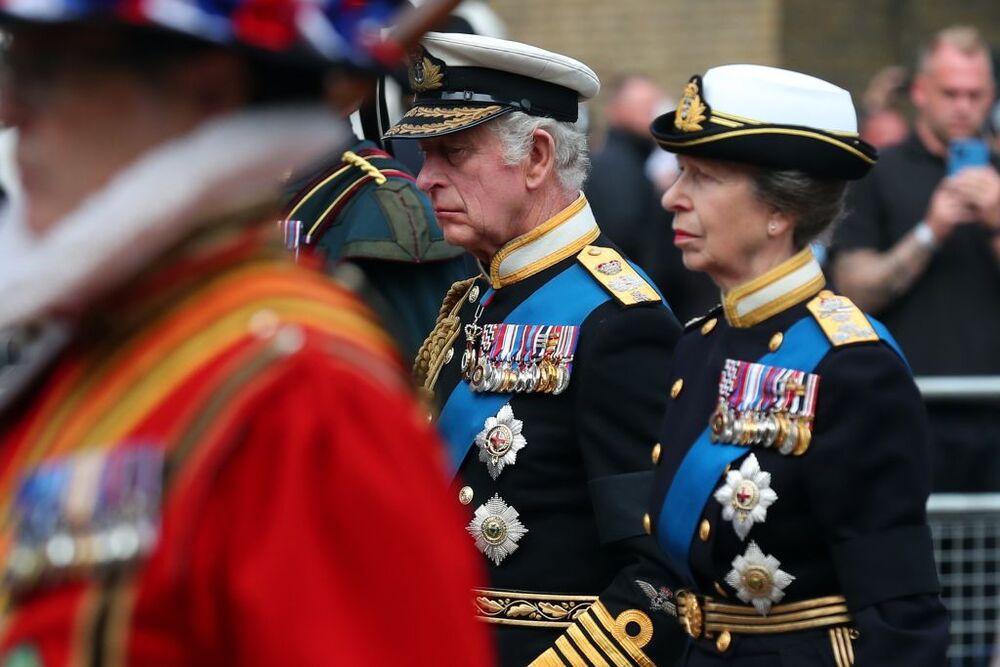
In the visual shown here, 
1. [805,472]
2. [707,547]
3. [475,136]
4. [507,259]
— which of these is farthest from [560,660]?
[475,136]

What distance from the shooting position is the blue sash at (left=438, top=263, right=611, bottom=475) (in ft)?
13.5

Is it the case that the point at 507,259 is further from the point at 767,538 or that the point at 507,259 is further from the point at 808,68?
the point at 808,68

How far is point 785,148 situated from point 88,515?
8.25 feet

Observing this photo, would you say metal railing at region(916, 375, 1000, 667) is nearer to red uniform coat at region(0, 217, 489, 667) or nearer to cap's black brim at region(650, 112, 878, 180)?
cap's black brim at region(650, 112, 878, 180)

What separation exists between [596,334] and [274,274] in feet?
7.44

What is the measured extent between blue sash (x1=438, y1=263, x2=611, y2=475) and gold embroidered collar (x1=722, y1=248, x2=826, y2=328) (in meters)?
0.30

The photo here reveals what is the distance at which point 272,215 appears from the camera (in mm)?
1861

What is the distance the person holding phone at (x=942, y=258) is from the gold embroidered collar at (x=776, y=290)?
334cm

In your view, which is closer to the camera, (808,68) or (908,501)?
(908,501)

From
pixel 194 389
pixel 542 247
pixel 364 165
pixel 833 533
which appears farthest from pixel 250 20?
pixel 364 165

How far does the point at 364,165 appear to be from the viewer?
4793 millimetres

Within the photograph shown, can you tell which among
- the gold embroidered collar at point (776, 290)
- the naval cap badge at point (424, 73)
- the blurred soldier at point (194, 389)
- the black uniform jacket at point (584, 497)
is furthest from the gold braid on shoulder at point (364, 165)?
the blurred soldier at point (194, 389)

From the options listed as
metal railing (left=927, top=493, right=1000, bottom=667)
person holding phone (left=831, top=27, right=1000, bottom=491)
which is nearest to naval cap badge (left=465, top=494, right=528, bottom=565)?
metal railing (left=927, top=493, right=1000, bottom=667)

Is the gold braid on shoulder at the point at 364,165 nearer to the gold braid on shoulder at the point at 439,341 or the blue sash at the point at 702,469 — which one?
the gold braid on shoulder at the point at 439,341
